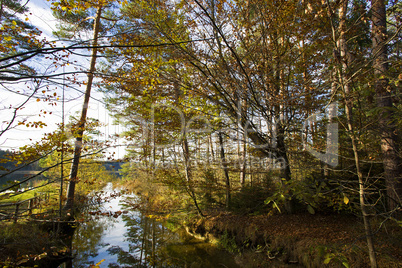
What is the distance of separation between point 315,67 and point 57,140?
5975mm

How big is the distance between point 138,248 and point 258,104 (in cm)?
707

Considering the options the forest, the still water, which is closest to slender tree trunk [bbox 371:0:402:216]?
the forest

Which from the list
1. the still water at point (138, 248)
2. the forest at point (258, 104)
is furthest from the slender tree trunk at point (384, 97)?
the still water at point (138, 248)

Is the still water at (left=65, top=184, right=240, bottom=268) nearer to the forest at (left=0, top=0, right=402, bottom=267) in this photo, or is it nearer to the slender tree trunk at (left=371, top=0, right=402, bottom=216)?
the forest at (left=0, top=0, right=402, bottom=267)

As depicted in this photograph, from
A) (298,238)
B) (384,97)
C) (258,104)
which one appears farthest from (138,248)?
(384,97)

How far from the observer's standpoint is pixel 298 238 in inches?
208

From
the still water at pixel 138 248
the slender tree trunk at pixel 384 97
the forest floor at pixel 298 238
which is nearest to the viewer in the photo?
the slender tree trunk at pixel 384 97

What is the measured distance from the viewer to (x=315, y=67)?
176 inches

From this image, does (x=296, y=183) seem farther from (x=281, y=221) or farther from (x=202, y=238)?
(x=202, y=238)

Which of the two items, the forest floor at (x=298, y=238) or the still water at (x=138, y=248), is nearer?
the forest floor at (x=298, y=238)

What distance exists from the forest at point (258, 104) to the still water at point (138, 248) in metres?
0.74

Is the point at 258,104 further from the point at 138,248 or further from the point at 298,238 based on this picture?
the point at 138,248

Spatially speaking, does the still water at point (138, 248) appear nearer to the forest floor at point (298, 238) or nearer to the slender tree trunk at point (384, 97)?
the forest floor at point (298, 238)

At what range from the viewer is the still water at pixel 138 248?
20.6 ft
